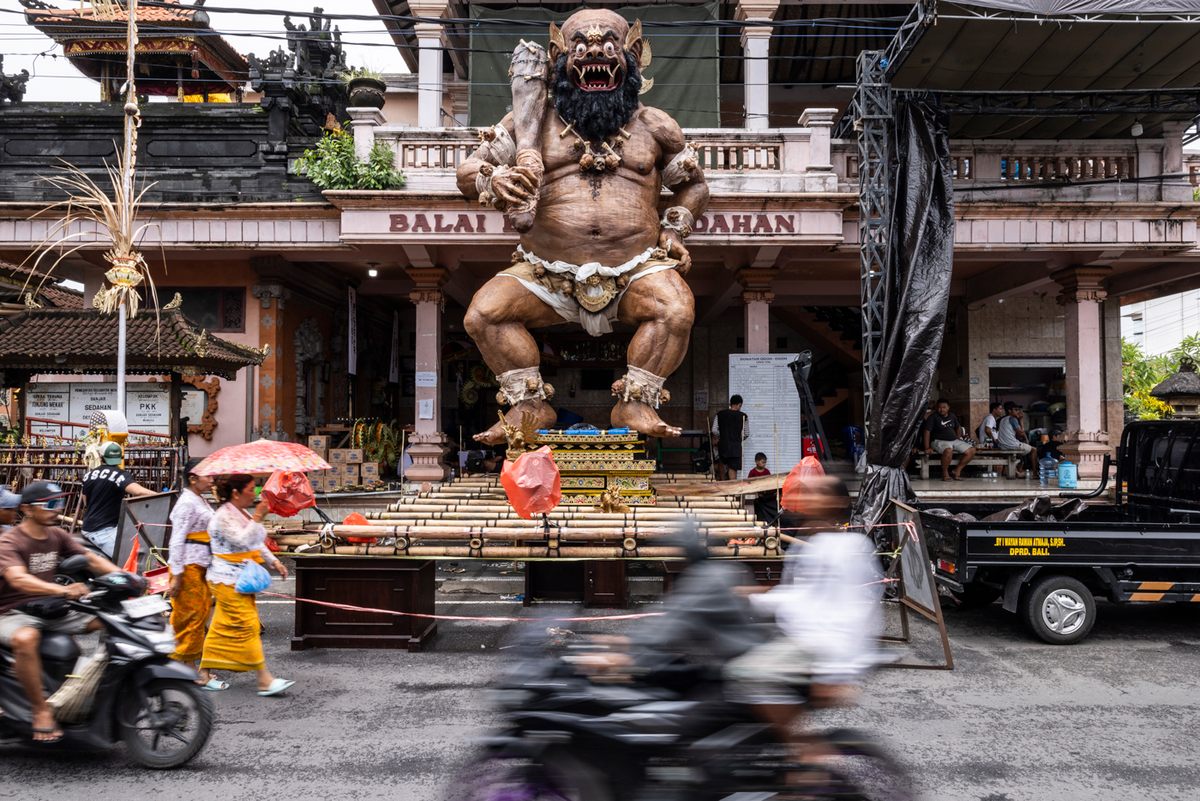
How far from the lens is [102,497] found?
23.7 feet

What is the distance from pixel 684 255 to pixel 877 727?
4273 millimetres

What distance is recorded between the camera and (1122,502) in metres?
8.41

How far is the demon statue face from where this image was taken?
655 cm

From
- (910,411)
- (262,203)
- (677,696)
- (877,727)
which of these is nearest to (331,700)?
(677,696)

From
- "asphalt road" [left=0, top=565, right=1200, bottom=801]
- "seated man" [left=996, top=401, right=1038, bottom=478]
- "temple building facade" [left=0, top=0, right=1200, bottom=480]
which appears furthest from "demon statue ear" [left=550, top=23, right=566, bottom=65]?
"seated man" [left=996, top=401, right=1038, bottom=478]

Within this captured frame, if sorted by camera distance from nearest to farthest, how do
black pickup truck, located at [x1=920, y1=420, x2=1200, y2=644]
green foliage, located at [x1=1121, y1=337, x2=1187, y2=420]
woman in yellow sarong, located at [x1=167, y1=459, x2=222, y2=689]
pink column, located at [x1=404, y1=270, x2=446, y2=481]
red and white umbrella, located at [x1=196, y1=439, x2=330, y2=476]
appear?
red and white umbrella, located at [x1=196, y1=439, x2=330, y2=476] < woman in yellow sarong, located at [x1=167, y1=459, x2=222, y2=689] < black pickup truck, located at [x1=920, y1=420, x2=1200, y2=644] < pink column, located at [x1=404, y1=270, x2=446, y2=481] < green foliage, located at [x1=1121, y1=337, x2=1187, y2=420]

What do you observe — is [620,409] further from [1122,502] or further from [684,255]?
[1122,502]

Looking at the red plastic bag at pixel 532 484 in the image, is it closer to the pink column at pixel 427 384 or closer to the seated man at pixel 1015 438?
the pink column at pixel 427 384

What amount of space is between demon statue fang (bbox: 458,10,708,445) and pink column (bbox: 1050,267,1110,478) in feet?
24.0

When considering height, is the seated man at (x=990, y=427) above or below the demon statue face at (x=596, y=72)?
below

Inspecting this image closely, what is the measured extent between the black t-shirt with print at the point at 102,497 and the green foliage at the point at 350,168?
456 centimetres

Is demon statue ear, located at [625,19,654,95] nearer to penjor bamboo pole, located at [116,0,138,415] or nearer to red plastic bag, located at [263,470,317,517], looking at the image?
red plastic bag, located at [263,470,317,517]

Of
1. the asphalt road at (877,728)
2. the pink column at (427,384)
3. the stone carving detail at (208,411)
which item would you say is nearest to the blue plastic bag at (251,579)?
the asphalt road at (877,728)

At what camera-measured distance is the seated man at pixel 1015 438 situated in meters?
12.8
